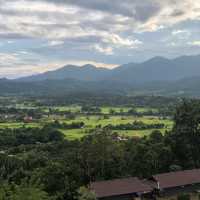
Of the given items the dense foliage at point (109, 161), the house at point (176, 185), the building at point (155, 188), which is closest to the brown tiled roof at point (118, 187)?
the building at point (155, 188)

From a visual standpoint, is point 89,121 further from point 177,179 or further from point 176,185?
point 176,185

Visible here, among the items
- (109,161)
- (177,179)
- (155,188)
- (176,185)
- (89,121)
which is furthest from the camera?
(89,121)

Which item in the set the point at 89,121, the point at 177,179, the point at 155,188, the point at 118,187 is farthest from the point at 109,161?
the point at 89,121

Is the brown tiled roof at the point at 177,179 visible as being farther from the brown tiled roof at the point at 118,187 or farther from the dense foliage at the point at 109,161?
the dense foliage at the point at 109,161

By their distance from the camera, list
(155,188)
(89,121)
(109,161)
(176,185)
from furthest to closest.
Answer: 1. (89,121)
2. (109,161)
3. (176,185)
4. (155,188)

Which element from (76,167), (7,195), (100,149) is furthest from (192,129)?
(7,195)

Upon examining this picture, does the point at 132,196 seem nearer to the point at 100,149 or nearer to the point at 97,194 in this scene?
the point at 97,194
